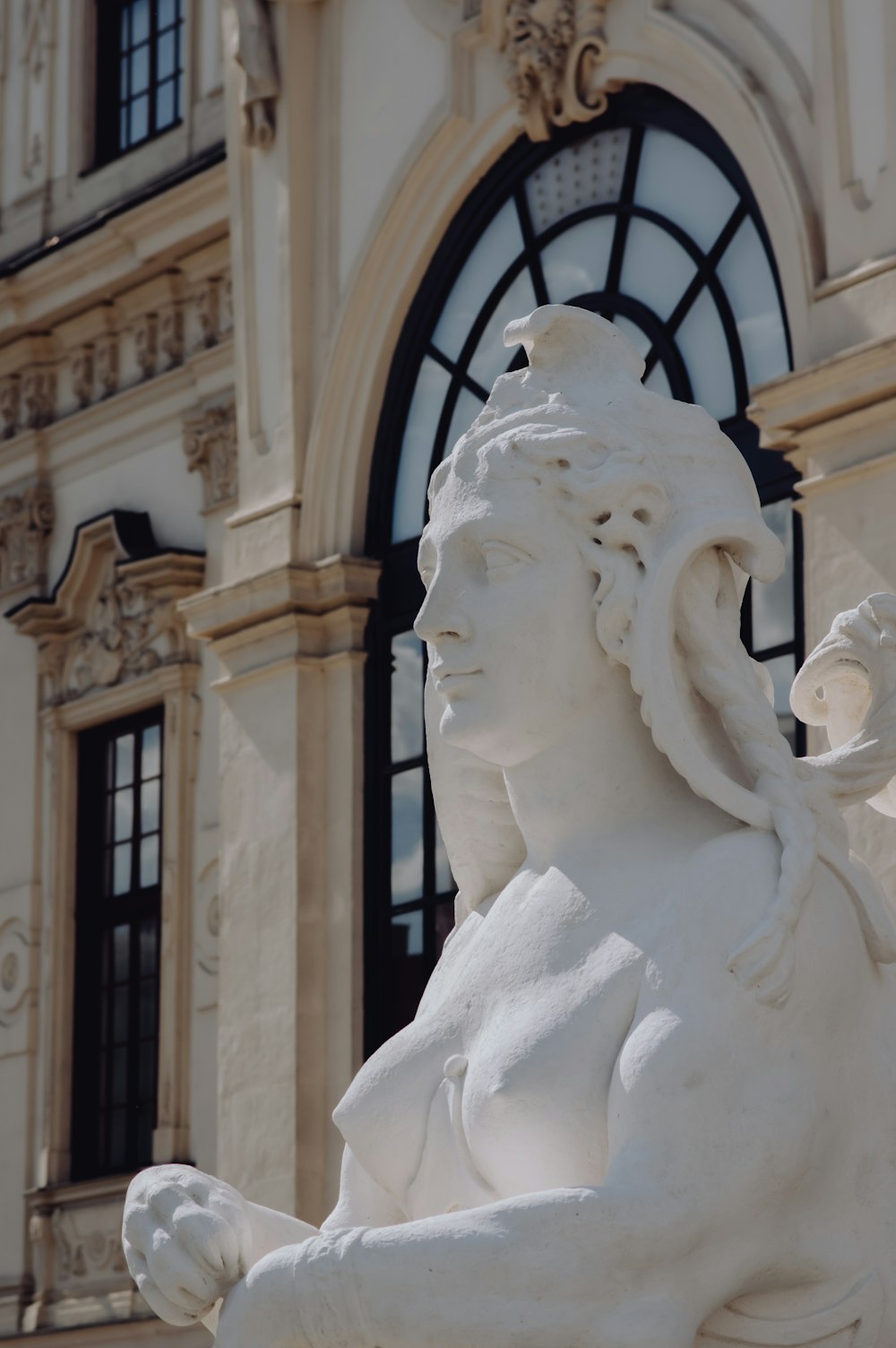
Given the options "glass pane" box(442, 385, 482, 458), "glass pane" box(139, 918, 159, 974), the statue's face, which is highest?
"glass pane" box(442, 385, 482, 458)

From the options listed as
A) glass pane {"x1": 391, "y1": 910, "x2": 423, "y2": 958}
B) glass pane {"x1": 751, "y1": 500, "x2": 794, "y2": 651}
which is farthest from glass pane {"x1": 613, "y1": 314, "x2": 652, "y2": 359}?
glass pane {"x1": 391, "y1": 910, "x2": 423, "y2": 958}

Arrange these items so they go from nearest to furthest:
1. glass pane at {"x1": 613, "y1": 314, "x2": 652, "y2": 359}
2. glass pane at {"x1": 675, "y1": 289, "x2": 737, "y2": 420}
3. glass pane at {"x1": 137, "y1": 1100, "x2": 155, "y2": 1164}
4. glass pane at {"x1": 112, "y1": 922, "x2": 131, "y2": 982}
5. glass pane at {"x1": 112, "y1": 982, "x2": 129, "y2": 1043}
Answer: glass pane at {"x1": 675, "y1": 289, "x2": 737, "y2": 420} → glass pane at {"x1": 613, "y1": 314, "x2": 652, "y2": 359} → glass pane at {"x1": 137, "y1": 1100, "x2": 155, "y2": 1164} → glass pane at {"x1": 112, "y1": 982, "x2": 129, "y2": 1043} → glass pane at {"x1": 112, "y1": 922, "x2": 131, "y2": 982}

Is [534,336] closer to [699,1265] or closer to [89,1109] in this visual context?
[699,1265]

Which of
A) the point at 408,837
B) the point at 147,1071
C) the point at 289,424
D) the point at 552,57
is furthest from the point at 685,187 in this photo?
the point at 147,1071

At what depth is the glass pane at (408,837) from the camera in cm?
1257

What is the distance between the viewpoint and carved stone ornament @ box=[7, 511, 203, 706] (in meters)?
16.1

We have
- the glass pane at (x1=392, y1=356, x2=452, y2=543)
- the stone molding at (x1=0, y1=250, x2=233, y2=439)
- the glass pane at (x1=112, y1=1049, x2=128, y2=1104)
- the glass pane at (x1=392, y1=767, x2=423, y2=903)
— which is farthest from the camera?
the stone molding at (x1=0, y1=250, x2=233, y2=439)

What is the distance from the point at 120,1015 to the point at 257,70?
5880mm

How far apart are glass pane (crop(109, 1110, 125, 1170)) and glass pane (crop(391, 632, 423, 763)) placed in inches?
165

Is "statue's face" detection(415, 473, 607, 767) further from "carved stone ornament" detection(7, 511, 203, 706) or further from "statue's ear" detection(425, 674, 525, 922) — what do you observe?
"carved stone ornament" detection(7, 511, 203, 706)

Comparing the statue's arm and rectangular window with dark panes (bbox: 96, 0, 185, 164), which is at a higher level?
rectangular window with dark panes (bbox: 96, 0, 185, 164)

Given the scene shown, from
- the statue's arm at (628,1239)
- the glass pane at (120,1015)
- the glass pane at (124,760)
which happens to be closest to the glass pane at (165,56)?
the glass pane at (124,760)

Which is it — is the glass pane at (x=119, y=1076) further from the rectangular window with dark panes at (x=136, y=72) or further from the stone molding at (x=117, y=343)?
the rectangular window with dark panes at (x=136, y=72)

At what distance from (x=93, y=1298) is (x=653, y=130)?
25.0 feet
